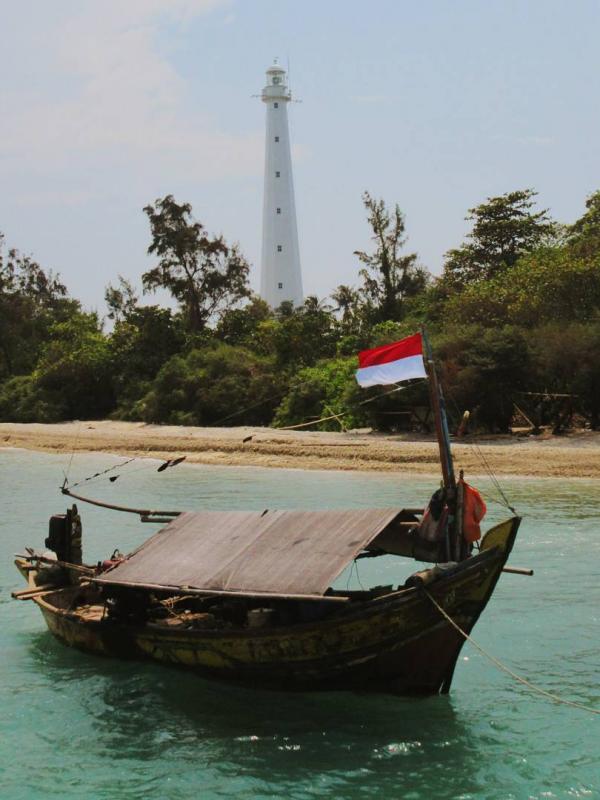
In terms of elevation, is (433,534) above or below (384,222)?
below

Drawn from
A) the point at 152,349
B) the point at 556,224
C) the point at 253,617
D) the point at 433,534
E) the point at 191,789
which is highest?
the point at 556,224

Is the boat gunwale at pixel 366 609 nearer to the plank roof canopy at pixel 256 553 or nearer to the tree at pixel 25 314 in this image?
the plank roof canopy at pixel 256 553

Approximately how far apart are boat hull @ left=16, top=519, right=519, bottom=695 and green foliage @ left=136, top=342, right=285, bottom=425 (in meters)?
29.5

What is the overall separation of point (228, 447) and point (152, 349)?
17733mm

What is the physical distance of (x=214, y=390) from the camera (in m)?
41.5

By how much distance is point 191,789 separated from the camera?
8.54m

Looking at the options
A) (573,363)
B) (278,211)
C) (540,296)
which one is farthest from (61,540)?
(278,211)

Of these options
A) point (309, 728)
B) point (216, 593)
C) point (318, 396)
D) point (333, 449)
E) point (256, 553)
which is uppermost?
point (318, 396)

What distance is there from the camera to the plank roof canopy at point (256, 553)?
31.7 ft

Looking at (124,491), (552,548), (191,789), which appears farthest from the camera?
(124,491)

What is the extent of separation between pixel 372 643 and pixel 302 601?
2.73ft

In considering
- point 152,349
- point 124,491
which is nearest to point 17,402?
point 152,349

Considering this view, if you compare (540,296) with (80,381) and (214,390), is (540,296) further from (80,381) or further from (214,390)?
(80,381)

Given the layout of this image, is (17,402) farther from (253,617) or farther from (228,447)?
(253,617)
